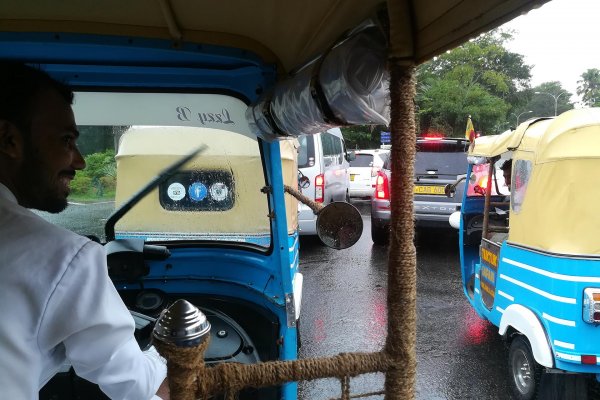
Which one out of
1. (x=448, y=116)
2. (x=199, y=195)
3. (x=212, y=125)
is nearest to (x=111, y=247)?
(x=199, y=195)

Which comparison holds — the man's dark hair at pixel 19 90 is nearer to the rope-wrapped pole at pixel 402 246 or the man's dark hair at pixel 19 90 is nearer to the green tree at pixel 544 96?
the rope-wrapped pole at pixel 402 246

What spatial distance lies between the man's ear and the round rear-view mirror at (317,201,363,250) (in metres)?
1.09

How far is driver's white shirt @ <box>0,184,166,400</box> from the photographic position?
3.06 feet

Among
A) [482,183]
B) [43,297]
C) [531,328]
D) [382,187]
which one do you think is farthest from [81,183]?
[382,187]

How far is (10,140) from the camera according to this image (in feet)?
3.66

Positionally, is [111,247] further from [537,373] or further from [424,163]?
[424,163]

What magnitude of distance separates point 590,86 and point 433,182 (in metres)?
12.0

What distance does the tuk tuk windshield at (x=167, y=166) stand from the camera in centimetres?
236

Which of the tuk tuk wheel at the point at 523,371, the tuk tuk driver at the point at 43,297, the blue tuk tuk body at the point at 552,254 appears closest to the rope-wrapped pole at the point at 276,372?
the tuk tuk driver at the point at 43,297

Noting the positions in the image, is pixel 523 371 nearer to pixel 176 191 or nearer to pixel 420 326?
pixel 420 326

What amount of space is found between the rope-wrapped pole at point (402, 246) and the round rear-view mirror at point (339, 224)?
2.37ft

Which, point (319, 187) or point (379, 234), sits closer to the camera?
point (319, 187)

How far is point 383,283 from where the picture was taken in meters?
6.57

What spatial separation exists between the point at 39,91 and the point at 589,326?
2943 millimetres
